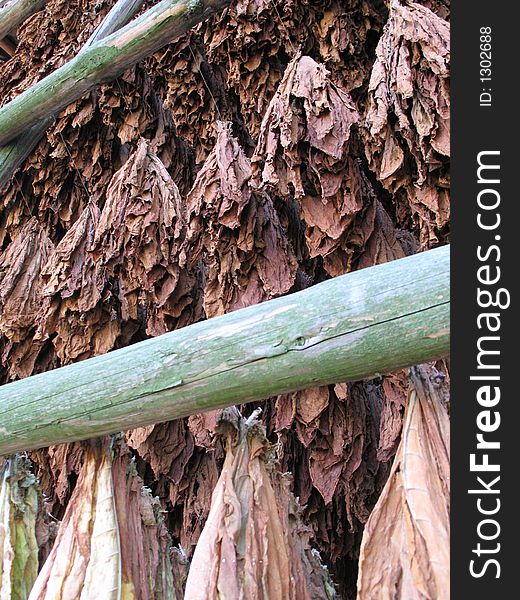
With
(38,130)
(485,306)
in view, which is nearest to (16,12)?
(38,130)

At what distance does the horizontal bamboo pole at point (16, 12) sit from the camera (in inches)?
75.2

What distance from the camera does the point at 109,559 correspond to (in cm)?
86

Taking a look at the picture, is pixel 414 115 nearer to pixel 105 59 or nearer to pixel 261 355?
pixel 261 355

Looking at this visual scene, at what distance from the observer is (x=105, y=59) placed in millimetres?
1512

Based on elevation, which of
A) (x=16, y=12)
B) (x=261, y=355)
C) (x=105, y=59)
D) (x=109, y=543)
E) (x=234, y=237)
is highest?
(x=16, y=12)

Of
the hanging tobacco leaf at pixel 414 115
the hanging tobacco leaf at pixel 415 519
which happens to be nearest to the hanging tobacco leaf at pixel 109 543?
the hanging tobacco leaf at pixel 415 519

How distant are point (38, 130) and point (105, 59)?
0.35 metres

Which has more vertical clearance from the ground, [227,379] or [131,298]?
[131,298]

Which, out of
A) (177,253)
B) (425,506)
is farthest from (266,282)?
(425,506)

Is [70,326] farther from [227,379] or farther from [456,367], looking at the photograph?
[456,367]

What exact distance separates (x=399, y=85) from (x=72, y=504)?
80 cm

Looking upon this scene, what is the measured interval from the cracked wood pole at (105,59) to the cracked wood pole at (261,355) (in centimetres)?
85

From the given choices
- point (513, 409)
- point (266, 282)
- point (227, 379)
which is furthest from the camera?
point (266, 282)

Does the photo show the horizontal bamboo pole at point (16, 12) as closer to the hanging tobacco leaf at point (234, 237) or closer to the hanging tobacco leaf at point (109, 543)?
the hanging tobacco leaf at point (234, 237)
